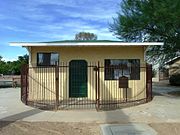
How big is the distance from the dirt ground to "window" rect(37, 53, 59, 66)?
9.68 metres

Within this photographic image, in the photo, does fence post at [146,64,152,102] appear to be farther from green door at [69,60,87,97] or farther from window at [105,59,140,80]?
green door at [69,60,87,97]

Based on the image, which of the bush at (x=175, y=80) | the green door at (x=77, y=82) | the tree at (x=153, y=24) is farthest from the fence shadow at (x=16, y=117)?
the bush at (x=175, y=80)

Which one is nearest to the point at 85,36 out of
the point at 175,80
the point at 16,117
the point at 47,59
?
the point at 175,80

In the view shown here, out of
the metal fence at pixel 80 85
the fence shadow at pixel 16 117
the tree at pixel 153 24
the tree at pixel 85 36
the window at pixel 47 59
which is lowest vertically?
the fence shadow at pixel 16 117

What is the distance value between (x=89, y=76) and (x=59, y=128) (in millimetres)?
10761

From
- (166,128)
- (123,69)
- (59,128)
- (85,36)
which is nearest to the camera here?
(166,128)

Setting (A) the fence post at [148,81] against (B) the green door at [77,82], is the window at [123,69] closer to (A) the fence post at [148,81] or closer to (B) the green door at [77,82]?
(A) the fence post at [148,81]

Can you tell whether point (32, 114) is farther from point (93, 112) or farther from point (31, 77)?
point (31, 77)

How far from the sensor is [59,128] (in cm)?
1409

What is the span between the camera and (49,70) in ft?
81.1

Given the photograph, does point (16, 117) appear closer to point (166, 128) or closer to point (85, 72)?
point (166, 128)

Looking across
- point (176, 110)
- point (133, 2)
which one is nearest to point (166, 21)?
point (133, 2)

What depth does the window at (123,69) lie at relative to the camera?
80.4 ft

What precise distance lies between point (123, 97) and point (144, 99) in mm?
1880
